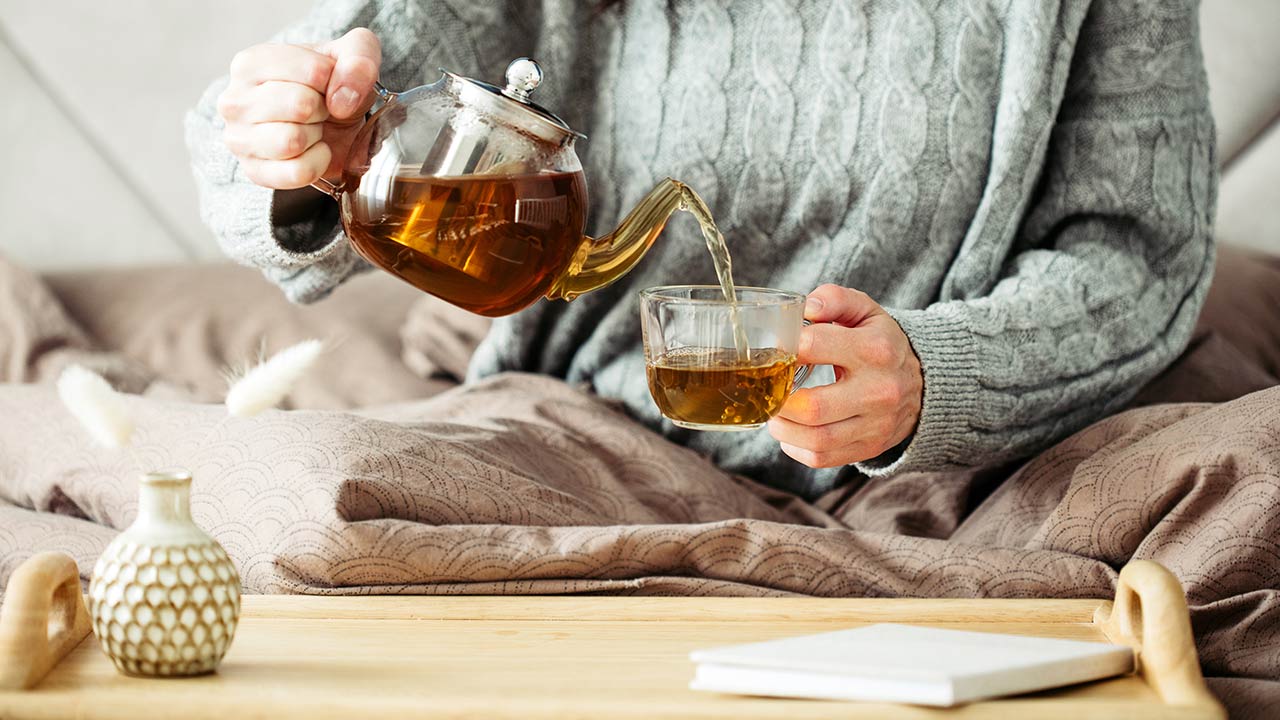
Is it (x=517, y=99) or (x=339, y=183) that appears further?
(x=339, y=183)

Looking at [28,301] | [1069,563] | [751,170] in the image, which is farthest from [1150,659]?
[28,301]

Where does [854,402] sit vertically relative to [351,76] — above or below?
below

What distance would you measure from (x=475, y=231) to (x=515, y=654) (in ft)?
0.83

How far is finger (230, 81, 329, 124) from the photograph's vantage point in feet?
2.55

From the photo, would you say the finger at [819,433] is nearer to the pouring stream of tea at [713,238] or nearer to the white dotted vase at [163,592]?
the pouring stream of tea at [713,238]

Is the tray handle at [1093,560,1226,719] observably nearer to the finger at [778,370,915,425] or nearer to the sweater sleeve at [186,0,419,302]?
the finger at [778,370,915,425]

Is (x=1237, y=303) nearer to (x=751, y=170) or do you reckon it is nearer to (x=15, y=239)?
(x=751, y=170)

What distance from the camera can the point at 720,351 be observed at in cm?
77

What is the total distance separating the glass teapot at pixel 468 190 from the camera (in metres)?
0.74

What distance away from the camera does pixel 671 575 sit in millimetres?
886

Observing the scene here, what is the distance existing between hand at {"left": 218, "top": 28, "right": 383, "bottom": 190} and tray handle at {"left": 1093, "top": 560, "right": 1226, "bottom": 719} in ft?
1.83

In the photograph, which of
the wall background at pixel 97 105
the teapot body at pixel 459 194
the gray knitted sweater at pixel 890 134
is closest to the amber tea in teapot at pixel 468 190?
the teapot body at pixel 459 194

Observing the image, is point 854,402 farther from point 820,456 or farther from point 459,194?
point 459,194

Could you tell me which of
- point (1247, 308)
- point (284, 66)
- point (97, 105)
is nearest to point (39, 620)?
point (284, 66)
